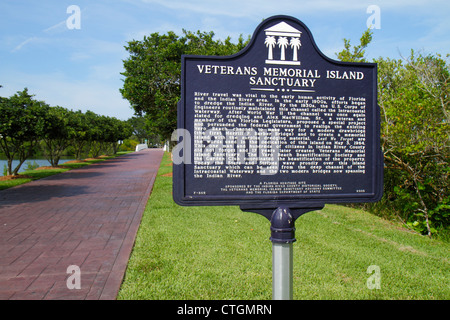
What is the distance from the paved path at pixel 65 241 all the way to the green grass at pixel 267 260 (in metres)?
0.33

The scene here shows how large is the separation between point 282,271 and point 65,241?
4212 mm

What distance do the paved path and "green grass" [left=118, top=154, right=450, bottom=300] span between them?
33 centimetres

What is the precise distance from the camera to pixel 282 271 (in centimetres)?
280

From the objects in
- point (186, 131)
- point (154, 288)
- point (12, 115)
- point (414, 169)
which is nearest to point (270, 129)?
point (186, 131)

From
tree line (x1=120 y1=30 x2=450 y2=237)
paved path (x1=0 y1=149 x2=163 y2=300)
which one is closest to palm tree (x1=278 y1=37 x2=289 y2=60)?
paved path (x1=0 y1=149 x2=163 y2=300)

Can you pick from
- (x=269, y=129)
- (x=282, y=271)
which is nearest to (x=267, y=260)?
(x=282, y=271)

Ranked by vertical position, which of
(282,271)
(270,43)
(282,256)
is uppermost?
(270,43)

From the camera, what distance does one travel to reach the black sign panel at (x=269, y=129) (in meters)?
2.95

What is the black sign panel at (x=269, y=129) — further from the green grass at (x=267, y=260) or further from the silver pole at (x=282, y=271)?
the green grass at (x=267, y=260)

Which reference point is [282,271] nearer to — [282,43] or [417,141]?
[282,43]

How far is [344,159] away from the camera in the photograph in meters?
3.13

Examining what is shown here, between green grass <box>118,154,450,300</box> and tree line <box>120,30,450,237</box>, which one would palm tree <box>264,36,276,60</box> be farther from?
tree line <box>120,30,450,237</box>

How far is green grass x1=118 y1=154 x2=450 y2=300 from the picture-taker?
150 inches

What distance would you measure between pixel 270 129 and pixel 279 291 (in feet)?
4.24
